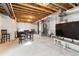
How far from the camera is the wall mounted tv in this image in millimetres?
4105

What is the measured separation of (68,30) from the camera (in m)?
4.44

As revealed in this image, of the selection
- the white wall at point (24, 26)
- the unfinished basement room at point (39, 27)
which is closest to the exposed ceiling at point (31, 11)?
the unfinished basement room at point (39, 27)

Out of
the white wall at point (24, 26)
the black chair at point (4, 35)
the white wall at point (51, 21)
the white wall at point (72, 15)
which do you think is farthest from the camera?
the black chair at point (4, 35)

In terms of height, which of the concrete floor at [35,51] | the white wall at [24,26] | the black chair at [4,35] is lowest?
the concrete floor at [35,51]

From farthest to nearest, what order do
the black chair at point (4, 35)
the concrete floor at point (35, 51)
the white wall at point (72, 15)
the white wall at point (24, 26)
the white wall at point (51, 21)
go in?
the black chair at point (4, 35)
the white wall at point (72, 15)
the white wall at point (51, 21)
the concrete floor at point (35, 51)
the white wall at point (24, 26)

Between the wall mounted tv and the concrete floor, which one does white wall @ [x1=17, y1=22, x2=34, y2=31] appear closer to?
the concrete floor

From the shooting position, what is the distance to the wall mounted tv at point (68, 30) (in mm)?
4105

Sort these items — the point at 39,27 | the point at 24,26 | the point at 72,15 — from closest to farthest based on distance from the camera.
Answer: the point at 24,26 → the point at 39,27 → the point at 72,15

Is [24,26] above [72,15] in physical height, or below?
below

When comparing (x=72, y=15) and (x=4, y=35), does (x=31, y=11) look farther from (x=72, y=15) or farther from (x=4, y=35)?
(x=4, y=35)

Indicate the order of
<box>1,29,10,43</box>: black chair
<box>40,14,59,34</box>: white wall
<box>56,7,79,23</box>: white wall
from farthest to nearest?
<box>1,29,10,43</box>: black chair
<box>56,7,79,23</box>: white wall
<box>40,14,59,34</box>: white wall

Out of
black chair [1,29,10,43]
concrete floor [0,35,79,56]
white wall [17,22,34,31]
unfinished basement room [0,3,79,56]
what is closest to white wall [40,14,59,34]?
unfinished basement room [0,3,79,56]

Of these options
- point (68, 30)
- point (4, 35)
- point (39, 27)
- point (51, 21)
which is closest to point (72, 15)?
point (68, 30)

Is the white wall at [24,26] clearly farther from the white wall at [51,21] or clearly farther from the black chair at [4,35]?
the black chair at [4,35]
